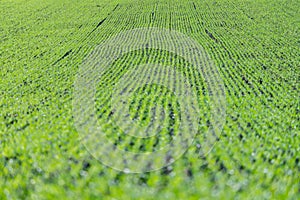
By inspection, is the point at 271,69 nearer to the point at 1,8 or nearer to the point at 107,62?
the point at 107,62

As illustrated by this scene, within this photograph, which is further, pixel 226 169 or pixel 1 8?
pixel 1 8

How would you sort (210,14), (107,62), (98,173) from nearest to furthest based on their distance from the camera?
(98,173), (107,62), (210,14)

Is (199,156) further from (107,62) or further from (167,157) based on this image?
(107,62)

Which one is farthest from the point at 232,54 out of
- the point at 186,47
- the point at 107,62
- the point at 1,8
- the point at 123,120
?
the point at 1,8

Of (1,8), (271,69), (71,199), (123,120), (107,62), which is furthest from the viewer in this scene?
(1,8)

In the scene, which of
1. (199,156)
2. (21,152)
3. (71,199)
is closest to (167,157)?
(199,156)

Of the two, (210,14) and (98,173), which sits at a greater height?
(98,173)
